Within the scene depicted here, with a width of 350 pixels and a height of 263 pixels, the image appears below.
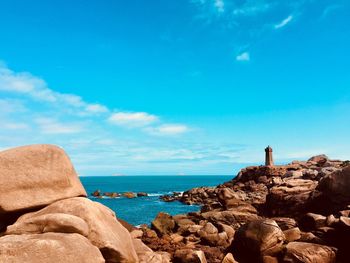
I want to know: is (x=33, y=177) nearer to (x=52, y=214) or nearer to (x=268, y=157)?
(x=52, y=214)

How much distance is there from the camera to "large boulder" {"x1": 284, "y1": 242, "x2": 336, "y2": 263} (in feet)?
49.8

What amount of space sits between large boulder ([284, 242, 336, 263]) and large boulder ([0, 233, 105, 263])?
9.88 m

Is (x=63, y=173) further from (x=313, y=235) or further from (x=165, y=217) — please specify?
(x=165, y=217)

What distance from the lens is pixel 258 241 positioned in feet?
55.1

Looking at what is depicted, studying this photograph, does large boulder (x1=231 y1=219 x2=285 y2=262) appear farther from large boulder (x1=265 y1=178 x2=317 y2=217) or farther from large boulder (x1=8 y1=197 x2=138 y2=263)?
large boulder (x1=265 y1=178 x2=317 y2=217)

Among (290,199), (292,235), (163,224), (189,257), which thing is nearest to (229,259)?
(189,257)

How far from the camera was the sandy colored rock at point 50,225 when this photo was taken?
9.72 m

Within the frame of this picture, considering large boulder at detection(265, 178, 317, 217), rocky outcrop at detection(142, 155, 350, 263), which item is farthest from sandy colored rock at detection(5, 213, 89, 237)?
large boulder at detection(265, 178, 317, 217)

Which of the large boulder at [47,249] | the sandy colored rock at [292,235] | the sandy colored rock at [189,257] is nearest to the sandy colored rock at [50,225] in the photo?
the large boulder at [47,249]

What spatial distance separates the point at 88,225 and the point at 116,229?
1.71m

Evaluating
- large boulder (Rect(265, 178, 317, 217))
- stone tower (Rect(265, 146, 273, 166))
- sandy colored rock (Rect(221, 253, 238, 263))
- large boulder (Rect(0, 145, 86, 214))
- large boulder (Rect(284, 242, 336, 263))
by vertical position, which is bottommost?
sandy colored rock (Rect(221, 253, 238, 263))

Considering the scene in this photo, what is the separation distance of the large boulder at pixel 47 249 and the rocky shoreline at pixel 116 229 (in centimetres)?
2

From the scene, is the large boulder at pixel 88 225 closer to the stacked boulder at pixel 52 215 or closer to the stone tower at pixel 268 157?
the stacked boulder at pixel 52 215

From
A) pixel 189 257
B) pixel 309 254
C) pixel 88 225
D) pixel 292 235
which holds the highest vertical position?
pixel 88 225
